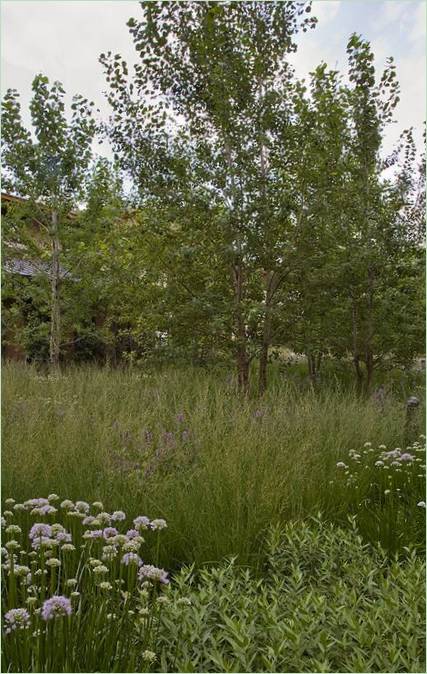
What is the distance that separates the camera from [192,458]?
131 inches

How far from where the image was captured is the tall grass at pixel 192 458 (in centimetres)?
254

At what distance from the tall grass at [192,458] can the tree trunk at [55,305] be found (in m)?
0.49

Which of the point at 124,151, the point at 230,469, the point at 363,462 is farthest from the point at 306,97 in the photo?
the point at 230,469

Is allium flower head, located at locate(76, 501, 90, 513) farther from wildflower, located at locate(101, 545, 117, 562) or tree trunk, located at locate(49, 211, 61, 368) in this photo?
tree trunk, located at locate(49, 211, 61, 368)

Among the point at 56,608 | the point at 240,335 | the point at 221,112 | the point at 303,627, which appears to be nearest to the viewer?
the point at 56,608

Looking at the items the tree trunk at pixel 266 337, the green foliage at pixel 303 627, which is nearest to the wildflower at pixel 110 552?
the green foliage at pixel 303 627

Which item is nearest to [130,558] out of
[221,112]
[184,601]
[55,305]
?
[184,601]

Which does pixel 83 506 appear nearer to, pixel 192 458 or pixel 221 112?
pixel 192 458

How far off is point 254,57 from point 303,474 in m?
4.01

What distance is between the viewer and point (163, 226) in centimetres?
554

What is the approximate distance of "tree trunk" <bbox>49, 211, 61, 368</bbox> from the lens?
195 inches

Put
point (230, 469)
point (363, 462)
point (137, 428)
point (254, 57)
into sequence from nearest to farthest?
point (230, 469)
point (363, 462)
point (137, 428)
point (254, 57)

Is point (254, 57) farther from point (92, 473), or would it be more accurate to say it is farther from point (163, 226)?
point (92, 473)

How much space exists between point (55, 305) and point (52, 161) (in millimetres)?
Result: 1610
